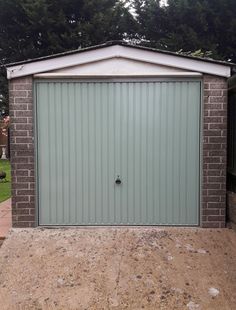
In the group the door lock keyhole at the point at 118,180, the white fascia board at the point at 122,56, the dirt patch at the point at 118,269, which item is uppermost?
the white fascia board at the point at 122,56

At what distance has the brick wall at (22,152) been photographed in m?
5.18

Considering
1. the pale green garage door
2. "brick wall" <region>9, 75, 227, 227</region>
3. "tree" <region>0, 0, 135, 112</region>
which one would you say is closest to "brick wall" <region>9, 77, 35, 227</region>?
"brick wall" <region>9, 75, 227, 227</region>

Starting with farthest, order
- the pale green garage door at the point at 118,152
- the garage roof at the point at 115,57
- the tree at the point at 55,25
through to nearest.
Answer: the tree at the point at 55,25 → the pale green garage door at the point at 118,152 → the garage roof at the point at 115,57

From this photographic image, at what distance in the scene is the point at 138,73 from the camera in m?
5.18

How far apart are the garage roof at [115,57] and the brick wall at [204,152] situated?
5.1 inches

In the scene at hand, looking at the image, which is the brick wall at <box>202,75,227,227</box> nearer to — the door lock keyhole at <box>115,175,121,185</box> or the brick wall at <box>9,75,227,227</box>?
the brick wall at <box>9,75,227,227</box>

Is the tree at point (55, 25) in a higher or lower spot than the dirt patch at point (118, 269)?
higher

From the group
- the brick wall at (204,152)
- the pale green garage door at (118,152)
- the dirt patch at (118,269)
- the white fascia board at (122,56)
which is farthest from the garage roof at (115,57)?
the dirt patch at (118,269)

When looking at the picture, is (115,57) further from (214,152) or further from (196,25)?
(196,25)

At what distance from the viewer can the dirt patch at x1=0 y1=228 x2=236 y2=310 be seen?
12.4 feet

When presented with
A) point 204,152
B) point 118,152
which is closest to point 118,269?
point 118,152

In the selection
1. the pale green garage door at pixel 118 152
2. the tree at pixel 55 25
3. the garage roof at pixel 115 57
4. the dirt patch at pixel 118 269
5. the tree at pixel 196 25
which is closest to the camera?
the dirt patch at pixel 118 269

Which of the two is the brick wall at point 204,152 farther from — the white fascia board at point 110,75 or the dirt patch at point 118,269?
the dirt patch at point 118,269

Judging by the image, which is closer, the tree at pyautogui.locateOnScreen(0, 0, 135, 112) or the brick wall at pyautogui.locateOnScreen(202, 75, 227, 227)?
the brick wall at pyautogui.locateOnScreen(202, 75, 227, 227)
